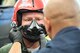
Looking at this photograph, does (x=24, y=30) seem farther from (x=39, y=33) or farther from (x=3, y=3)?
(x=3, y=3)

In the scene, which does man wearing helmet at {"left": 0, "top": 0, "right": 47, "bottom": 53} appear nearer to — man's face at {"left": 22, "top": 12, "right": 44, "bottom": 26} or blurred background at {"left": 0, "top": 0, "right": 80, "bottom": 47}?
man's face at {"left": 22, "top": 12, "right": 44, "bottom": 26}

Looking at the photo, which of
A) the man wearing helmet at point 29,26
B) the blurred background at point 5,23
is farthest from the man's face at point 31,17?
the blurred background at point 5,23

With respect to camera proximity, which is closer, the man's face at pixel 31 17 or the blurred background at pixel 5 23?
the man's face at pixel 31 17

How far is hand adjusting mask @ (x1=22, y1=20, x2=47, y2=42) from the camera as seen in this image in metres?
2.69

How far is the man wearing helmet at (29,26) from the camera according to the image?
8.90 ft

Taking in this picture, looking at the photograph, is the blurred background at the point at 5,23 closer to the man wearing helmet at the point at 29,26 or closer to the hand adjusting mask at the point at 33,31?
the man wearing helmet at the point at 29,26

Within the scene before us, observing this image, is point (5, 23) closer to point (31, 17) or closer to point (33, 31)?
point (31, 17)

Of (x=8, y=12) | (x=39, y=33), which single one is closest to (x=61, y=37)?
(x=39, y=33)

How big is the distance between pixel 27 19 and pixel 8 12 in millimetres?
1493

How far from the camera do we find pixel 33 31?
268 cm

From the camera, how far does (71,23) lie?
5.35 ft

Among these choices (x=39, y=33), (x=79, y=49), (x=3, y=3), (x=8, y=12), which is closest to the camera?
(x=79, y=49)

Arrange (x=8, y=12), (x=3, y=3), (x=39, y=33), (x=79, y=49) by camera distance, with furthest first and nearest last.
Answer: (x=3, y=3)
(x=8, y=12)
(x=39, y=33)
(x=79, y=49)

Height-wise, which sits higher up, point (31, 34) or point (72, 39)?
point (72, 39)
